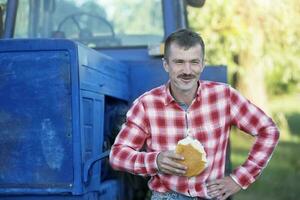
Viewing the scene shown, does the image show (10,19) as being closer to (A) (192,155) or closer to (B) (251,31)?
(A) (192,155)

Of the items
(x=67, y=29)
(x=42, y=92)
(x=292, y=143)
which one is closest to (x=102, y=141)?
(x=42, y=92)

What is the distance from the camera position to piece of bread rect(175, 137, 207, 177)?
11.1 ft

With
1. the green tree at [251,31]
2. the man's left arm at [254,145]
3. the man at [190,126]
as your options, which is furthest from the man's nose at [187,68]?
the green tree at [251,31]

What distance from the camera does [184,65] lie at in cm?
348

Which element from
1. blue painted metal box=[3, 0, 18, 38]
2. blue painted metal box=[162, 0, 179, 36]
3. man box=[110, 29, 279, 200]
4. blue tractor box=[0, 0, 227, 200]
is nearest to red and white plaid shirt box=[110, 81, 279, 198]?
man box=[110, 29, 279, 200]

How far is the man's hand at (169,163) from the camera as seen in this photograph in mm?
3293

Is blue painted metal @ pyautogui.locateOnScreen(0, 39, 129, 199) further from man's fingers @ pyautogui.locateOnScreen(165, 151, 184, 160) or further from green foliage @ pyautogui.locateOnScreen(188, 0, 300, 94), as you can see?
green foliage @ pyautogui.locateOnScreen(188, 0, 300, 94)

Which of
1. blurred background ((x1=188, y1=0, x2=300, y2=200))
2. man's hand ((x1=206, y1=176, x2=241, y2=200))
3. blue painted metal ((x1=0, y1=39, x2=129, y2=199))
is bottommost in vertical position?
man's hand ((x1=206, y1=176, x2=241, y2=200))

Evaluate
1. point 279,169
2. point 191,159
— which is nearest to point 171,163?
point 191,159

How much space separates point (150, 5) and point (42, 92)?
6.14 feet

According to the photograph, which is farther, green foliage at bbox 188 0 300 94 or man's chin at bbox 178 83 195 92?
green foliage at bbox 188 0 300 94

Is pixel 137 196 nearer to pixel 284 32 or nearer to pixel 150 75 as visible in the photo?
pixel 150 75

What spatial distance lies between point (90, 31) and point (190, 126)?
6.66 feet

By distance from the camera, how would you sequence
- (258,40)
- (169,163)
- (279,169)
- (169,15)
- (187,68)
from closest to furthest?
(169,163)
(187,68)
(169,15)
(279,169)
(258,40)
